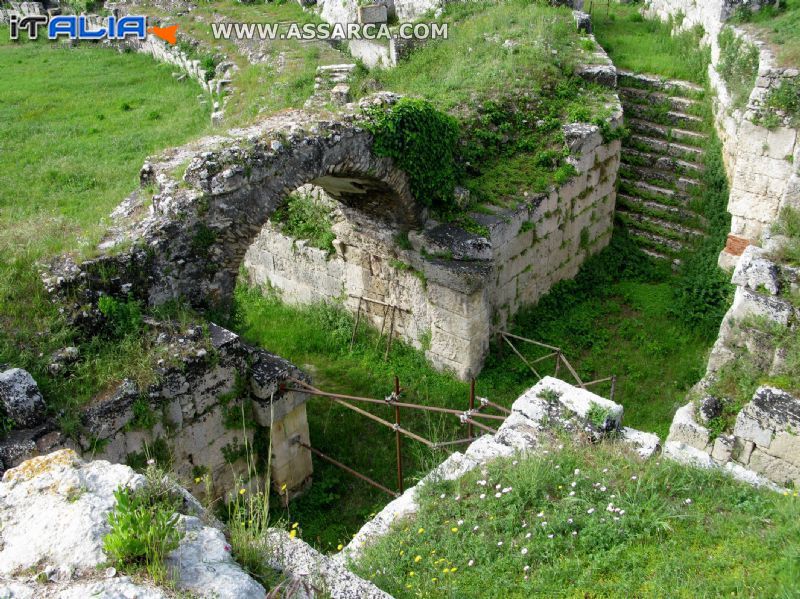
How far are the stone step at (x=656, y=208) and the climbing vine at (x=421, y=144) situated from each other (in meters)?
3.78

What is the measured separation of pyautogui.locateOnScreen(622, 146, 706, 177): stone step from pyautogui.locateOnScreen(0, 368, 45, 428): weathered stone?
987cm

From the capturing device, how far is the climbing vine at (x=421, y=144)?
8.60m

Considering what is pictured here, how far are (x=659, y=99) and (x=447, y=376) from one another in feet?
21.2

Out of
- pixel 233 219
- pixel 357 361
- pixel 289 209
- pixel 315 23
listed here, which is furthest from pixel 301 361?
pixel 315 23

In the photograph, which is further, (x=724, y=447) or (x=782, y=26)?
(x=782, y=26)

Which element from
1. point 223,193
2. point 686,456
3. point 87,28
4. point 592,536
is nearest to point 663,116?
point 223,193

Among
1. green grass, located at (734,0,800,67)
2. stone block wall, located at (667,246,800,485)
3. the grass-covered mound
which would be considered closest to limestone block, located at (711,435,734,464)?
stone block wall, located at (667,246,800,485)

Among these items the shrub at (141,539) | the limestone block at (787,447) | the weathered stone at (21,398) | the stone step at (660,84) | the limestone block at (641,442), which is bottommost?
the limestone block at (787,447)

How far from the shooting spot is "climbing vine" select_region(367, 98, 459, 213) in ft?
28.2

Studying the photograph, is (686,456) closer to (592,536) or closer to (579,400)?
(579,400)

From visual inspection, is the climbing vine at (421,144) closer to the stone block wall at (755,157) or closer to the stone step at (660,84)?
the stone block wall at (755,157)

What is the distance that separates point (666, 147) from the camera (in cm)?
1190

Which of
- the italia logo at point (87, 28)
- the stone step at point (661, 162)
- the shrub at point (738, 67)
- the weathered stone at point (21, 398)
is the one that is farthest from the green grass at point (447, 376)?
the italia logo at point (87, 28)

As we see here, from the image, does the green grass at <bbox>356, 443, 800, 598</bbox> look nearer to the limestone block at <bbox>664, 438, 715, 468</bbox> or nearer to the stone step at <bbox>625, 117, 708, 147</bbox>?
the limestone block at <bbox>664, 438, 715, 468</bbox>
